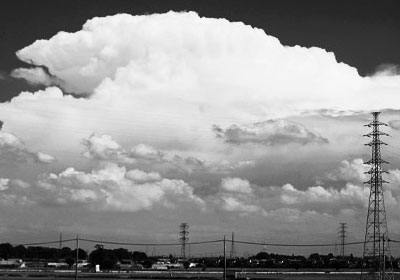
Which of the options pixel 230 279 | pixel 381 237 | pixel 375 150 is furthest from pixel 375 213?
pixel 230 279

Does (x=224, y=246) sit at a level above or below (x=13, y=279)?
above

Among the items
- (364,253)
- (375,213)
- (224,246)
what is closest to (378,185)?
(375,213)

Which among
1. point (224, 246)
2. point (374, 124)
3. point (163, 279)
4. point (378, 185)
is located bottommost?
point (163, 279)

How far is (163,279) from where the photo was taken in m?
154

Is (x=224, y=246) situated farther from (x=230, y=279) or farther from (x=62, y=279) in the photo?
(x=62, y=279)

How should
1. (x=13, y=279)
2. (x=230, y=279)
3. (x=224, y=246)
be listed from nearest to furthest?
(x=224, y=246)
(x=13, y=279)
(x=230, y=279)

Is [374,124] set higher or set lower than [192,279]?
higher

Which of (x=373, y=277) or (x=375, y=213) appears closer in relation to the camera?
(x=375, y=213)

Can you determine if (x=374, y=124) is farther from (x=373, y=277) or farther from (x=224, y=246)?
(x=224, y=246)

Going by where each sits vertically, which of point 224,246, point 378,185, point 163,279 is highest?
point 378,185

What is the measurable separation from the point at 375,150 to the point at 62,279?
9267 centimetres

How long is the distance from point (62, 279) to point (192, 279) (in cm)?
3056

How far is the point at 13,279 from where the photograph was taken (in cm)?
13612

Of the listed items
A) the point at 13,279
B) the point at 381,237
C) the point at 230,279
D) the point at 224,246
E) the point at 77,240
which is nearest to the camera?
the point at 381,237
